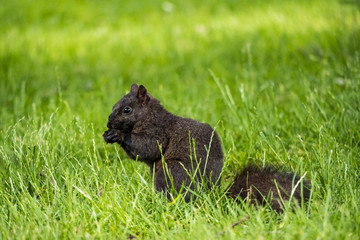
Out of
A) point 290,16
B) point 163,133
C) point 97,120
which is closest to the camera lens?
point 163,133

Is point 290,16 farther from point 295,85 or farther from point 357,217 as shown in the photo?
point 357,217

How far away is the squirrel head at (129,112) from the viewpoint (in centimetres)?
318

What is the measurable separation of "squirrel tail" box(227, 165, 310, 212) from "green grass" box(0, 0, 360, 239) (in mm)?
70

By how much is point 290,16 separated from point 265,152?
497 cm

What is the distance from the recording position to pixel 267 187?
2.64 m

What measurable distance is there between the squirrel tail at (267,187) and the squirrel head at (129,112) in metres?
0.82

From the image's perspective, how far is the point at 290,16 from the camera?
775 cm

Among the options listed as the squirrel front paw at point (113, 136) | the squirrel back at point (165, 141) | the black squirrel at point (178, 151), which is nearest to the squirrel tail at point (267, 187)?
the black squirrel at point (178, 151)

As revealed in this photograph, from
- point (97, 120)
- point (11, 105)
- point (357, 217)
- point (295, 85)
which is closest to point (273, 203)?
point (357, 217)

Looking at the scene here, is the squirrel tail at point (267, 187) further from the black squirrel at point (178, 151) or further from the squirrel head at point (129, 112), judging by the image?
the squirrel head at point (129, 112)

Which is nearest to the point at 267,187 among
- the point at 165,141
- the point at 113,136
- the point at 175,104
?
the point at 165,141

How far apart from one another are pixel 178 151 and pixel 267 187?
0.63 m

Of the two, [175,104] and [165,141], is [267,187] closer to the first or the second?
[165,141]

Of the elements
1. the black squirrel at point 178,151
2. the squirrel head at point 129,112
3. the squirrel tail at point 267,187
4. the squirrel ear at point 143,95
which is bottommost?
the squirrel tail at point 267,187
